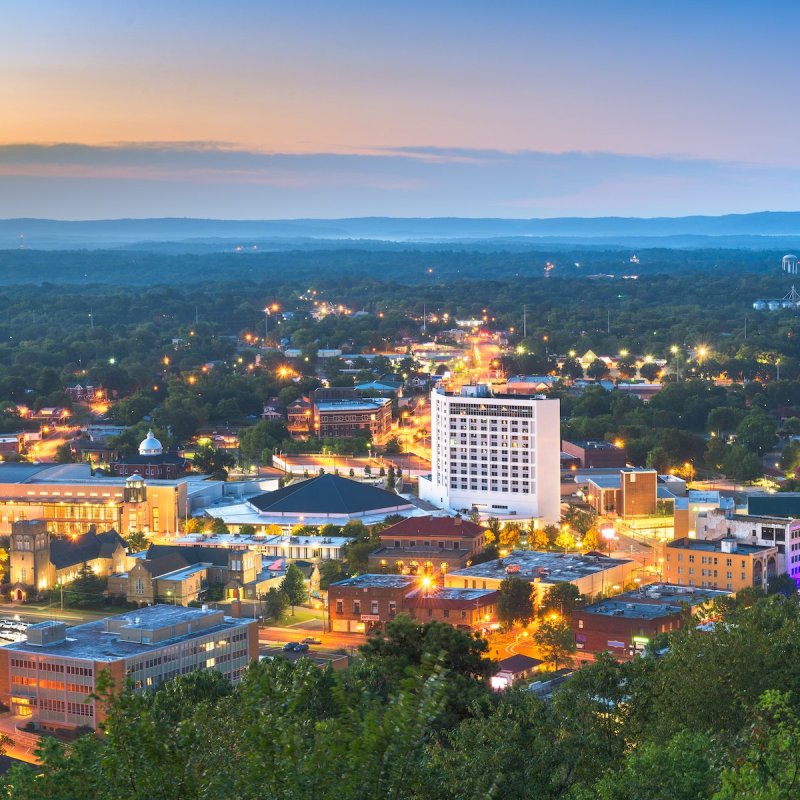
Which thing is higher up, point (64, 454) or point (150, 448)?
point (150, 448)

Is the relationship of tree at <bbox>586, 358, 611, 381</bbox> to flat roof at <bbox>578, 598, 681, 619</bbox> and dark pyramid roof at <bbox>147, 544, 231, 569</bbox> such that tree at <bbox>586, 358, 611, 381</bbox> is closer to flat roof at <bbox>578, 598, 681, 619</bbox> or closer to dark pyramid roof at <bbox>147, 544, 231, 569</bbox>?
dark pyramid roof at <bbox>147, 544, 231, 569</bbox>

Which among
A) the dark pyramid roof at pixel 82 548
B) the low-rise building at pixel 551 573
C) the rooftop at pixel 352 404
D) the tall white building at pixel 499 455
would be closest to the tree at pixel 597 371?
the rooftop at pixel 352 404

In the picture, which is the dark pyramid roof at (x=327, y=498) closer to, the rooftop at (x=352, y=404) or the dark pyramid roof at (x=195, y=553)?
the dark pyramid roof at (x=195, y=553)

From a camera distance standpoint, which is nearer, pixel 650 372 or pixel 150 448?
pixel 150 448

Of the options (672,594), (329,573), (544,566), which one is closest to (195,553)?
(329,573)

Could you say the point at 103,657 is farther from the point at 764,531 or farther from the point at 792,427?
the point at 792,427

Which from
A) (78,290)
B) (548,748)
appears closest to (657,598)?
(548,748)

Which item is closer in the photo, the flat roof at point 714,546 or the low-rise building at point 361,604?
the low-rise building at point 361,604
